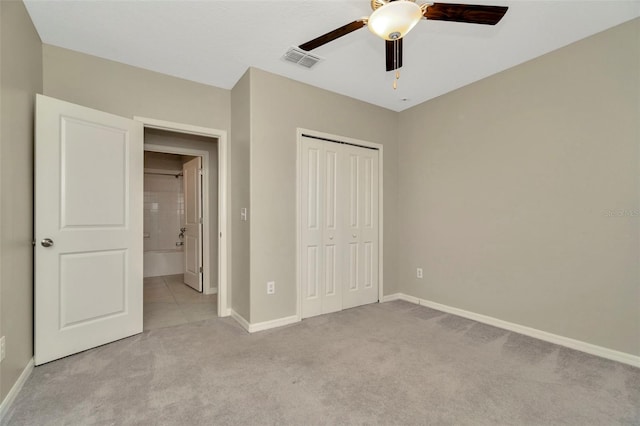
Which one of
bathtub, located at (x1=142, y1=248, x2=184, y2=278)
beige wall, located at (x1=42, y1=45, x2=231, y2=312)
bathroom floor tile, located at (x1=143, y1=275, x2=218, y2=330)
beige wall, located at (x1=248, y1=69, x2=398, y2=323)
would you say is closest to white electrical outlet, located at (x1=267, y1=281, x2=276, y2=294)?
beige wall, located at (x1=248, y1=69, x2=398, y2=323)

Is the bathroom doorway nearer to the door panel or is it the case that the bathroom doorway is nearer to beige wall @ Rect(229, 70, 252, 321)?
beige wall @ Rect(229, 70, 252, 321)

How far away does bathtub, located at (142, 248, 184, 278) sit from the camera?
212 inches

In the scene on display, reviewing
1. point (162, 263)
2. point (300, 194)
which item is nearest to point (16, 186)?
point (300, 194)

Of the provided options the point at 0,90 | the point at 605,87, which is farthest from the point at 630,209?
the point at 0,90

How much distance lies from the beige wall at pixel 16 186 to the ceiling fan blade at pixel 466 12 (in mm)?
2441

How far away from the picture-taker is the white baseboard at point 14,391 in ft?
5.38

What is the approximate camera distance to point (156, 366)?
2195 millimetres

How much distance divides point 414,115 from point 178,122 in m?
2.84

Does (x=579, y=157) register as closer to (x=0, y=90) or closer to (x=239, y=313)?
(x=239, y=313)

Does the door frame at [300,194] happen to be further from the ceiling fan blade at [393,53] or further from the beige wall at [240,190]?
the ceiling fan blade at [393,53]

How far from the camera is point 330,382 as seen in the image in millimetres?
1987

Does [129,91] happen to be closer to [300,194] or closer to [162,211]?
[300,194]

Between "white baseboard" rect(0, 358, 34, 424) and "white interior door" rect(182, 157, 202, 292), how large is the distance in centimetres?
231

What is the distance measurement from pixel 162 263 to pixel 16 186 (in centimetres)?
387
